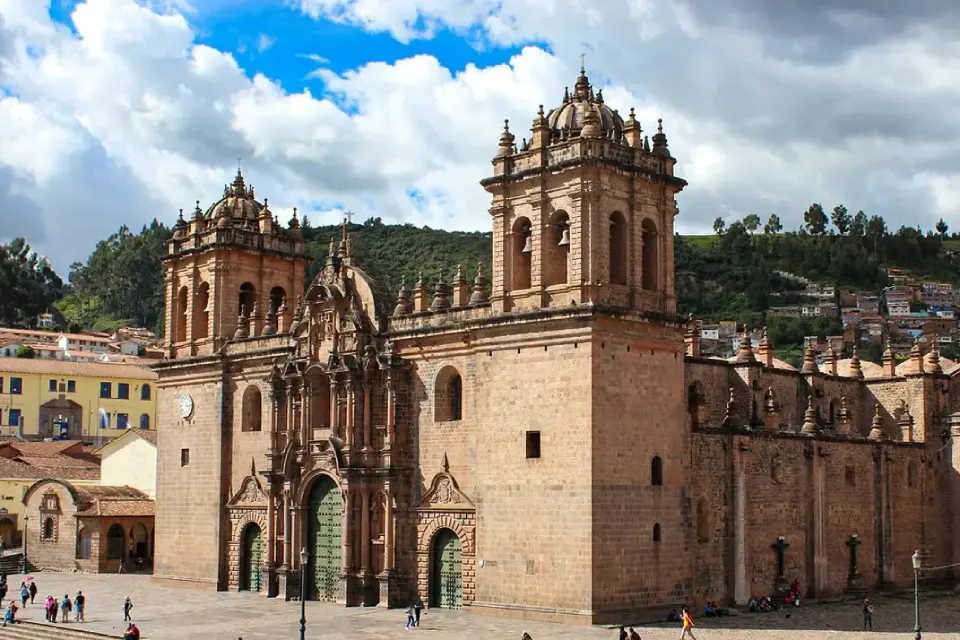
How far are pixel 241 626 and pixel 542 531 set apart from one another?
901 cm

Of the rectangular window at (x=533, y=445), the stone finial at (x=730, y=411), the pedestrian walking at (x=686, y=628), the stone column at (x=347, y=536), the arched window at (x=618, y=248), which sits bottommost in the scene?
the pedestrian walking at (x=686, y=628)

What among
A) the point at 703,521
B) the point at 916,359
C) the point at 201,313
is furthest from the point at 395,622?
the point at 916,359

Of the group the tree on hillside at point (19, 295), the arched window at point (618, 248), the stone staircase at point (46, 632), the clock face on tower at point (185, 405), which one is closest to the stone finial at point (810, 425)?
the arched window at point (618, 248)

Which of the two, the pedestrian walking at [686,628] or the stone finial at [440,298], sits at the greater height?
the stone finial at [440,298]

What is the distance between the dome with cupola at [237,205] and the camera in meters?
46.1

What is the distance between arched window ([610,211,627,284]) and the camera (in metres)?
32.7

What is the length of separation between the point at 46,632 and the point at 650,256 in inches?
807

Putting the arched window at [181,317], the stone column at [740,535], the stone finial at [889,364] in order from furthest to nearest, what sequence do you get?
the stone finial at [889,364] < the arched window at [181,317] < the stone column at [740,535]

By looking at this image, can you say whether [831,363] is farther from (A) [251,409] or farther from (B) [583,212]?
(A) [251,409]

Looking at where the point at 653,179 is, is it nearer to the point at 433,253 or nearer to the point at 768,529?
the point at 768,529

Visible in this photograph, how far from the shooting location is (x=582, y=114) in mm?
33969

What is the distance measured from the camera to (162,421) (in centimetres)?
4622

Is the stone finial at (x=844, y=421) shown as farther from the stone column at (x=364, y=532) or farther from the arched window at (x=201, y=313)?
the arched window at (x=201, y=313)

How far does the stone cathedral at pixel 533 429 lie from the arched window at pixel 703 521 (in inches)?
7.2
